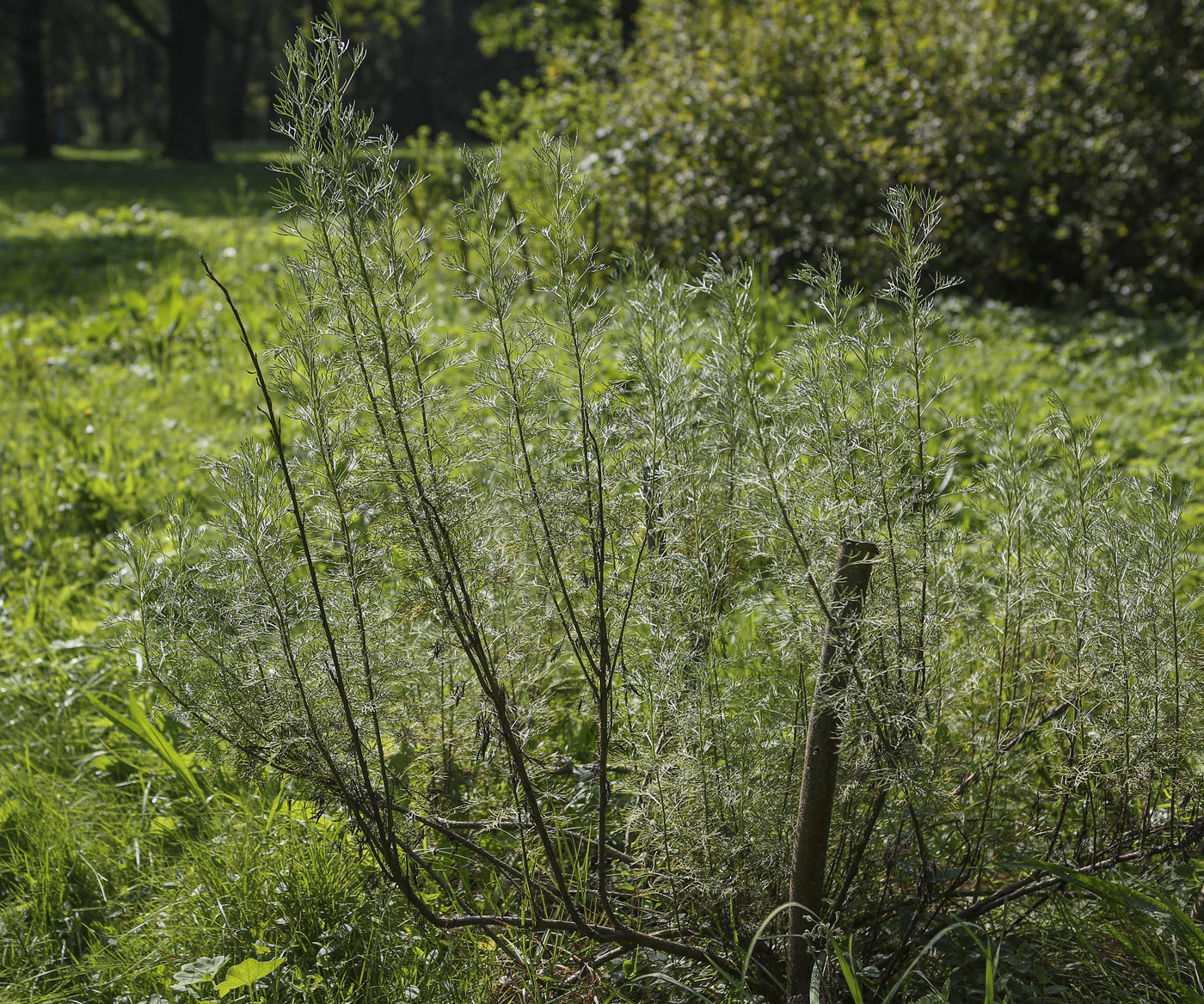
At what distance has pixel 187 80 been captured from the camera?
23.4 metres

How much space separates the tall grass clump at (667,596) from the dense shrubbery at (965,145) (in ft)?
18.4

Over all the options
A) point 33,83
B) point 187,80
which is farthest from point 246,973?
point 33,83

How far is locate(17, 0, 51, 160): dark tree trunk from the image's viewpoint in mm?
24828

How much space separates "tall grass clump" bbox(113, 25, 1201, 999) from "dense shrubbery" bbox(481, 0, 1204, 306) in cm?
562

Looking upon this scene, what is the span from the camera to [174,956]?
5.79 feet

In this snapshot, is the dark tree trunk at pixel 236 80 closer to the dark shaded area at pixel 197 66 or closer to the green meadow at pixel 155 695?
the dark shaded area at pixel 197 66

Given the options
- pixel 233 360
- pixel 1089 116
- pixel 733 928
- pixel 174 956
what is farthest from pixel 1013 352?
pixel 174 956

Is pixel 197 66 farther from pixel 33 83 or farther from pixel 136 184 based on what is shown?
pixel 136 184

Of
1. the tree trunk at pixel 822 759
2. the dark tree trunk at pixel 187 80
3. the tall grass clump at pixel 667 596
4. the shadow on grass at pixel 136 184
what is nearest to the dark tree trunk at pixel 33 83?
the shadow on grass at pixel 136 184

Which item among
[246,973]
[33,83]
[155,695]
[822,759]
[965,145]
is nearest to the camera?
[822,759]

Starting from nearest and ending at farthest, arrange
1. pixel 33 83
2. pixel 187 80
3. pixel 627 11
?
pixel 627 11 < pixel 187 80 < pixel 33 83

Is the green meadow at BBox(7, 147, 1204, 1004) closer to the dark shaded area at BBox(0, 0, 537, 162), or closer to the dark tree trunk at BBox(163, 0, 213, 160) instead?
the dark shaded area at BBox(0, 0, 537, 162)

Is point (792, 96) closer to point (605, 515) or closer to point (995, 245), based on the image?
point (995, 245)

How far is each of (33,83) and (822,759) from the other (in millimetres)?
30394
